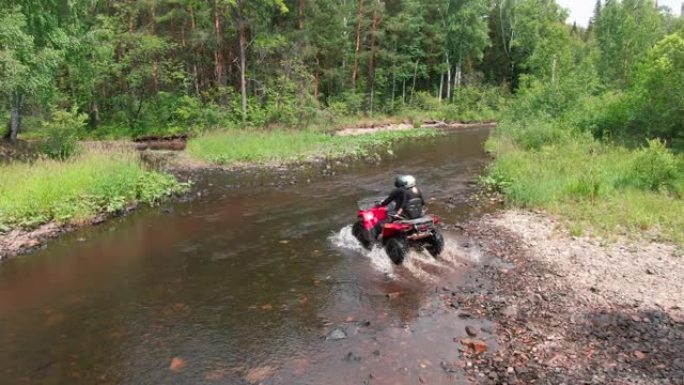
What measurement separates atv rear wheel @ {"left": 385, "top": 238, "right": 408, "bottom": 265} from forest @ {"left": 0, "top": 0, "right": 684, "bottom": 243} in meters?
5.28

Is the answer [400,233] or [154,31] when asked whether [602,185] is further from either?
[154,31]

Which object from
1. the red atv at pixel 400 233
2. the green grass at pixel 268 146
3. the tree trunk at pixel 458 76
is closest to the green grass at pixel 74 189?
the green grass at pixel 268 146

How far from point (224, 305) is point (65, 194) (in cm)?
762

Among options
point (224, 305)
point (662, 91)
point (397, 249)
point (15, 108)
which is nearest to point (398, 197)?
point (397, 249)

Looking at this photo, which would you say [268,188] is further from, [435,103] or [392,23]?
[435,103]

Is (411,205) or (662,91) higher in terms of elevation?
(662,91)

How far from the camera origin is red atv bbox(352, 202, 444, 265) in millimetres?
9273

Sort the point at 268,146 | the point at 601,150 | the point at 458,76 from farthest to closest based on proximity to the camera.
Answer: the point at 458,76 < the point at 268,146 < the point at 601,150

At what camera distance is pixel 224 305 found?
8.11m

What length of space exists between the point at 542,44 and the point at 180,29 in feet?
99.6

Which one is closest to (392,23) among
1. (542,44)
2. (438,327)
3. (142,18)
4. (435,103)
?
(435,103)

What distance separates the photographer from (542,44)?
40.4 meters

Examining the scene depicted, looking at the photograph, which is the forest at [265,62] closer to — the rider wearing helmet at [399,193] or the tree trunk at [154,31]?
the tree trunk at [154,31]

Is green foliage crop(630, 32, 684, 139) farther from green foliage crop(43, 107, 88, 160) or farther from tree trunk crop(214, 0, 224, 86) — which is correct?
tree trunk crop(214, 0, 224, 86)
